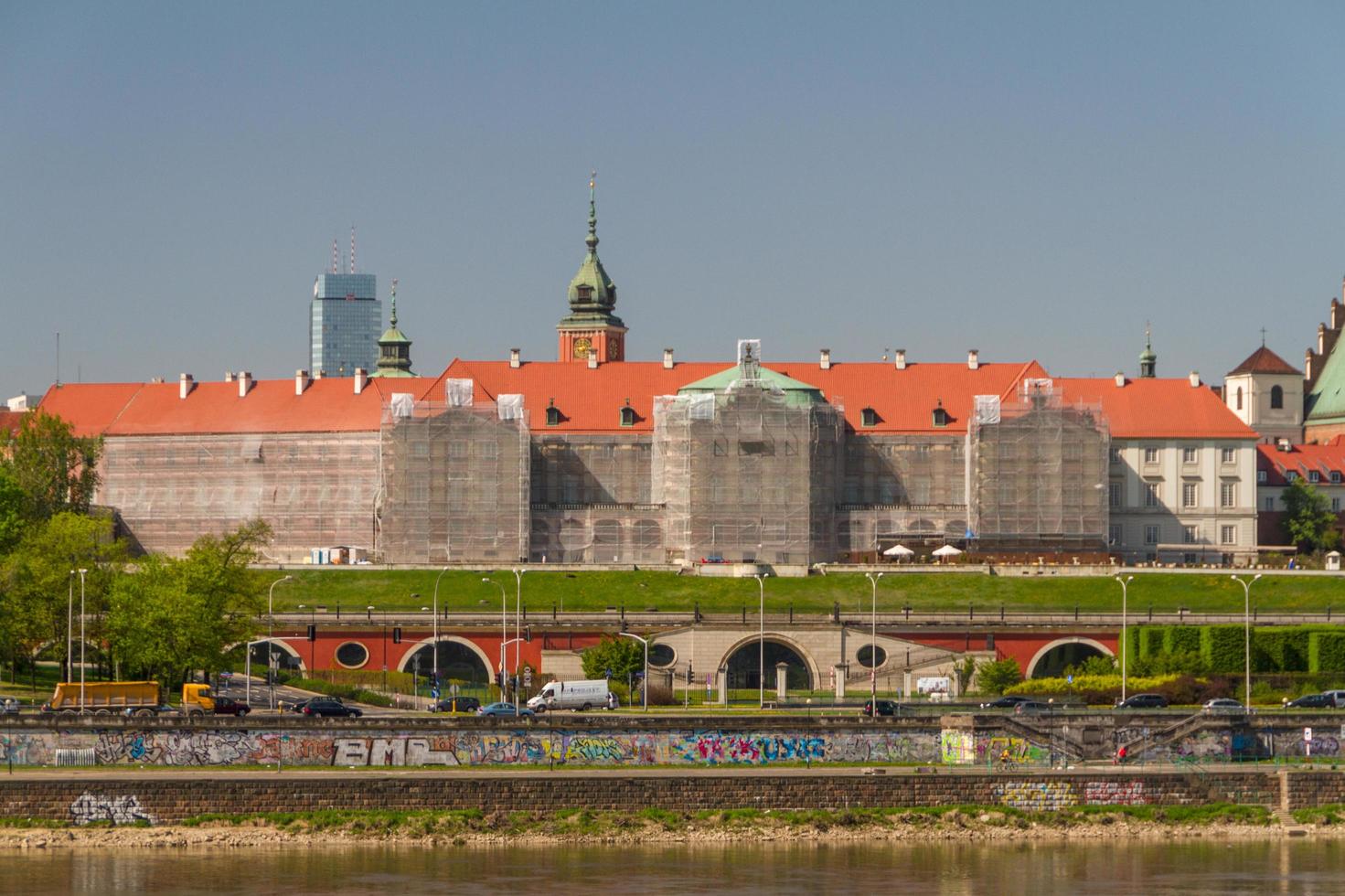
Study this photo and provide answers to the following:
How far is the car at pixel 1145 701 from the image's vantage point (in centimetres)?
9594

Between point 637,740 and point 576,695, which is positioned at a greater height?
point 576,695

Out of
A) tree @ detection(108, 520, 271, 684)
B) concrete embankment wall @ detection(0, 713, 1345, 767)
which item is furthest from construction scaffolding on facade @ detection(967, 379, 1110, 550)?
concrete embankment wall @ detection(0, 713, 1345, 767)

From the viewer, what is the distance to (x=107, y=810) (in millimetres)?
71438

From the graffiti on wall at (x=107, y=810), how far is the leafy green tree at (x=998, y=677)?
45.7m

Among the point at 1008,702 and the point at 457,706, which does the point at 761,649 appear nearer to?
the point at 1008,702

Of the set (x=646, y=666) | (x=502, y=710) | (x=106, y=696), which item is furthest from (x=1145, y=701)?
(x=106, y=696)

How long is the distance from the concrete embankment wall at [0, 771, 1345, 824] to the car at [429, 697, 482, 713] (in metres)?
17.4

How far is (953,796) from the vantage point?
75812 millimetres

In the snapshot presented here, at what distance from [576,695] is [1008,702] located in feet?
55.1

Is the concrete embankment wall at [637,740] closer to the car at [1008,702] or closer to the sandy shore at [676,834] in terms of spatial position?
the sandy shore at [676,834]

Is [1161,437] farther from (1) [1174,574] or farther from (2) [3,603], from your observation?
(2) [3,603]

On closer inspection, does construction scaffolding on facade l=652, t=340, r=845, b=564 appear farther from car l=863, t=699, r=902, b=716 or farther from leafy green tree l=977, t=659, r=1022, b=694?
car l=863, t=699, r=902, b=716

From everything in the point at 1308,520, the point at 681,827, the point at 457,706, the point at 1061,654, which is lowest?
the point at 681,827

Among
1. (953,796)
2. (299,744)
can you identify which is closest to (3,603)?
(299,744)
